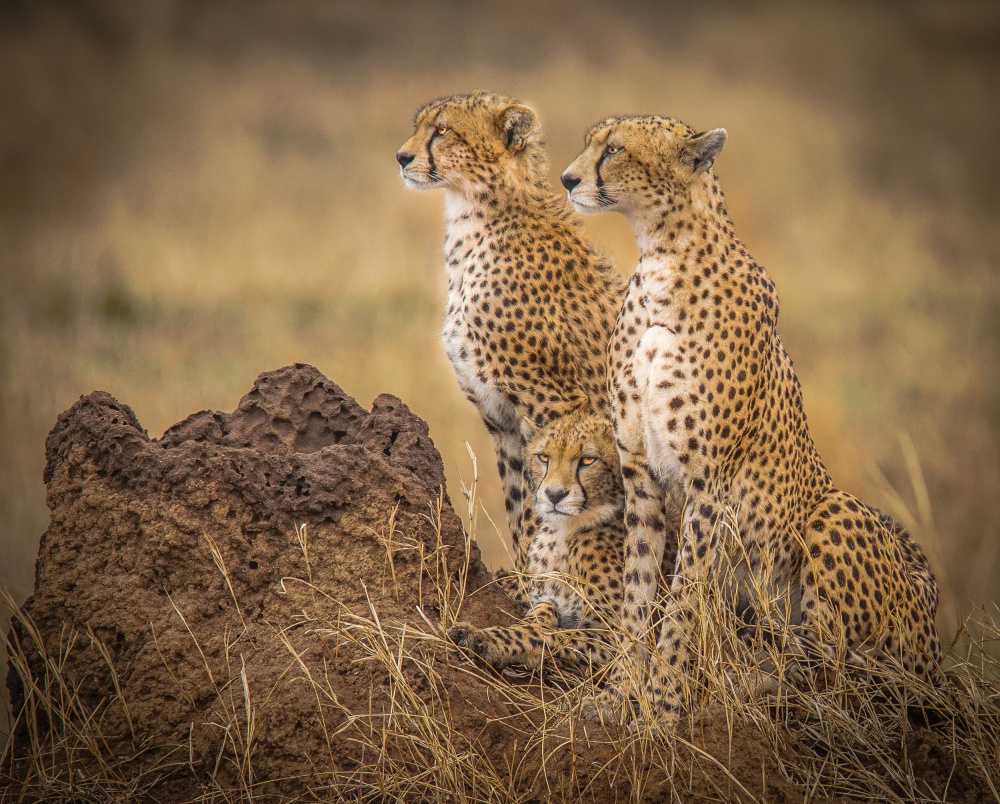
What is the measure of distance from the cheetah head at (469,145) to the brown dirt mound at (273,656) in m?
1.33

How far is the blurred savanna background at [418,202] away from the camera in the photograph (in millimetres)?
9555

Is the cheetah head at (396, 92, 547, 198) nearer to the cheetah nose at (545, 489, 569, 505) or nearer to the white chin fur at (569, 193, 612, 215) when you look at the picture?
the white chin fur at (569, 193, 612, 215)

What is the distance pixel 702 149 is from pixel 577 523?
1.19m

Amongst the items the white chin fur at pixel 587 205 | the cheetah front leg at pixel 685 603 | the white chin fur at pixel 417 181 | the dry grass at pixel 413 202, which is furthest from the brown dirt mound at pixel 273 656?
the dry grass at pixel 413 202

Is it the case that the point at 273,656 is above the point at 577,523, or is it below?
below

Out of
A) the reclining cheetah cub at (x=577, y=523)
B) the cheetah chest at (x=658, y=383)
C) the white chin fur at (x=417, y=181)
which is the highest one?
the white chin fur at (x=417, y=181)

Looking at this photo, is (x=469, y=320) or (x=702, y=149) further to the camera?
(x=469, y=320)

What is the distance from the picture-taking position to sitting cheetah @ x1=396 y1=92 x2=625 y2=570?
4141 millimetres

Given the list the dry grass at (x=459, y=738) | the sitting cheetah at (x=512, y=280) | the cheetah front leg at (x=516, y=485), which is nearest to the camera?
the dry grass at (x=459, y=738)

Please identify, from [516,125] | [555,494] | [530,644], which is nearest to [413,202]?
[516,125]

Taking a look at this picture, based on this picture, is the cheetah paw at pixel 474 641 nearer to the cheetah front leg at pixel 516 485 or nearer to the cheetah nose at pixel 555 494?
the cheetah nose at pixel 555 494

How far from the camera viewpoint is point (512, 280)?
4.24m

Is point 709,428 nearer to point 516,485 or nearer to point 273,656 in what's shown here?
point 516,485

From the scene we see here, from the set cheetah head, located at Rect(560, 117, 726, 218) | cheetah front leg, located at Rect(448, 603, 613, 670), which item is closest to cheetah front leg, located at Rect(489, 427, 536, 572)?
cheetah front leg, located at Rect(448, 603, 613, 670)
